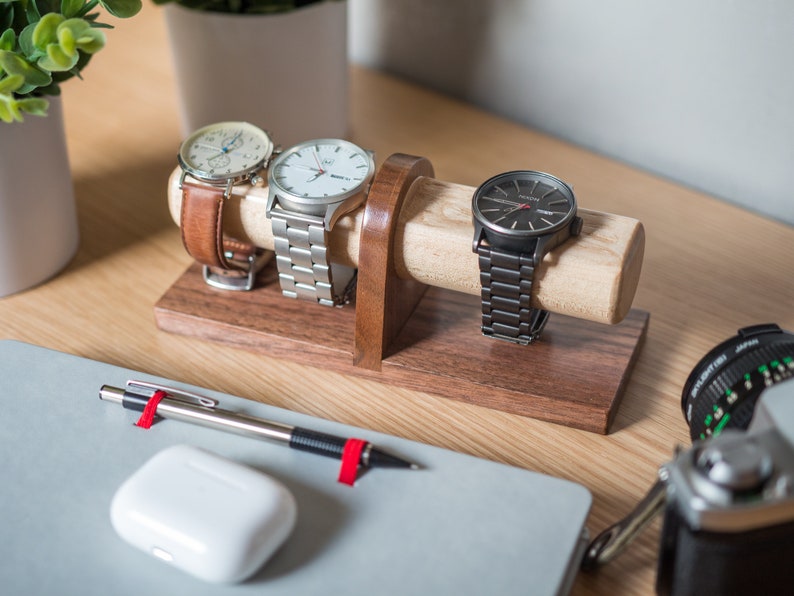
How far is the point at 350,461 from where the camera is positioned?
1.92 ft

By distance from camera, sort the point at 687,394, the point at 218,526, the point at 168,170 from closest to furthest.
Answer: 1. the point at 218,526
2. the point at 687,394
3. the point at 168,170

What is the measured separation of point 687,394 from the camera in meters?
0.62

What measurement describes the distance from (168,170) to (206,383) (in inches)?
12.5

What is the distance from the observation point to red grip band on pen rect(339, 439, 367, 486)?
1.91 ft

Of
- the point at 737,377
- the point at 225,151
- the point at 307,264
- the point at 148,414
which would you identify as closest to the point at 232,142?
the point at 225,151

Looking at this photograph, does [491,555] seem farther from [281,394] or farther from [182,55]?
[182,55]

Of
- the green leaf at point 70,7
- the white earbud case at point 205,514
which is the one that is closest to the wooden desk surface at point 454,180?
the white earbud case at point 205,514

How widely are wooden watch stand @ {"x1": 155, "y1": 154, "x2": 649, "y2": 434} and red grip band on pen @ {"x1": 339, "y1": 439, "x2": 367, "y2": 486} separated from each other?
0.11m

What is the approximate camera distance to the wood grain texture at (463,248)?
2.02ft

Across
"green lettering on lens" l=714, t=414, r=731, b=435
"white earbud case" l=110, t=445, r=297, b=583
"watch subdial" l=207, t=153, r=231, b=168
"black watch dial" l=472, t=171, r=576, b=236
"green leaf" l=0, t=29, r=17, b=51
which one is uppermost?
"green leaf" l=0, t=29, r=17, b=51

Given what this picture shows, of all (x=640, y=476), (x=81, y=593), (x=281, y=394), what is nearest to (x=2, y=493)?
(x=81, y=593)

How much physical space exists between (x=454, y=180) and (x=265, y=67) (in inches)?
8.2

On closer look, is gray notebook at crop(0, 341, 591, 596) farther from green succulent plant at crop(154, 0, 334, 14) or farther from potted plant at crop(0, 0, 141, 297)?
green succulent plant at crop(154, 0, 334, 14)

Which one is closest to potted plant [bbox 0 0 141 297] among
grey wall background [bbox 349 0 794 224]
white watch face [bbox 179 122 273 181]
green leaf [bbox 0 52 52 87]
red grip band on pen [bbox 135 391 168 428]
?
green leaf [bbox 0 52 52 87]
